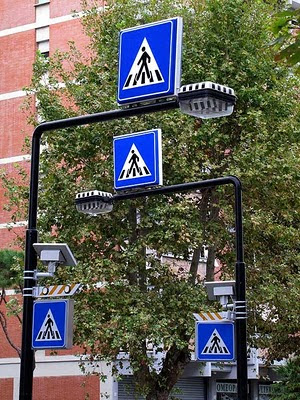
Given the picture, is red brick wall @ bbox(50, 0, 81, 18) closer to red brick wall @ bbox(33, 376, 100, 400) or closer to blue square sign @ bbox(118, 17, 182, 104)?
red brick wall @ bbox(33, 376, 100, 400)

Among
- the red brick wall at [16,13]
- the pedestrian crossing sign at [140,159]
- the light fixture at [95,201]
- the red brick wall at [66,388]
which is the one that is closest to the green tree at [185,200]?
the light fixture at [95,201]

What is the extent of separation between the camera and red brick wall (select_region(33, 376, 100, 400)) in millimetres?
30453

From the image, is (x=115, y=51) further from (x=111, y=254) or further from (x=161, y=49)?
(x=161, y=49)

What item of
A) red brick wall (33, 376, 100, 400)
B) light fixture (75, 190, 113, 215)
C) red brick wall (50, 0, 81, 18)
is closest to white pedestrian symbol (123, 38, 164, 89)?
light fixture (75, 190, 113, 215)

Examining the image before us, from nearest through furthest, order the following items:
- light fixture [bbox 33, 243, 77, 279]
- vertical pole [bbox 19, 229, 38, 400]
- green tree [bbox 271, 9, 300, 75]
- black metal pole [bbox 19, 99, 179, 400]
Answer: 1. green tree [bbox 271, 9, 300, 75]
2. black metal pole [bbox 19, 99, 179, 400]
3. vertical pole [bbox 19, 229, 38, 400]
4. light fixture [bbox 33, 243, 77, 279]

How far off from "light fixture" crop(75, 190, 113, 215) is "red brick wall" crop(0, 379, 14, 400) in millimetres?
17998

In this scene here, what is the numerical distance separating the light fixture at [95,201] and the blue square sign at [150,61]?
601cm

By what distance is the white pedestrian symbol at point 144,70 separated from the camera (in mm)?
9164

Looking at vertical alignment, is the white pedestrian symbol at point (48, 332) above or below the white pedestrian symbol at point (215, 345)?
below

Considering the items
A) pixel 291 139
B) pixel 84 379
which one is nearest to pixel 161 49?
pixel 291 139

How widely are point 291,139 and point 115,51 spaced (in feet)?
16.4

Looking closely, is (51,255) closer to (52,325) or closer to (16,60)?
(52,325)

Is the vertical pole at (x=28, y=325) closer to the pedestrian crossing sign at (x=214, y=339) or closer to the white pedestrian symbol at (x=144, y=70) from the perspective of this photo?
the white pedestrian symbol at (x=144, y=70)

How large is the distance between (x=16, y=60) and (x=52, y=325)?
25752 millimetres
